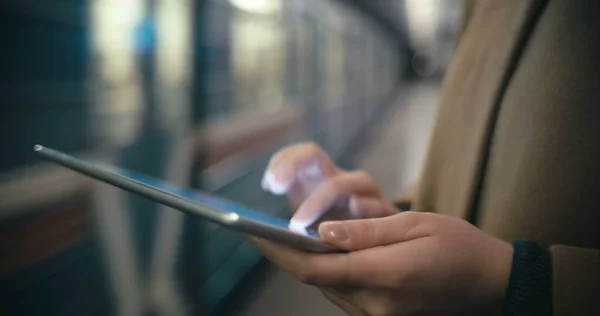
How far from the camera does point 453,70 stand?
80 cm

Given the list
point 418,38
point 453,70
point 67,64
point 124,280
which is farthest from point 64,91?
point 418,38

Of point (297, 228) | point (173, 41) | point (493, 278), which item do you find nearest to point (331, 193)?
point (297, 228)

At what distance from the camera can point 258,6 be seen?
323cm

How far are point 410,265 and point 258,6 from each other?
2.96 meters

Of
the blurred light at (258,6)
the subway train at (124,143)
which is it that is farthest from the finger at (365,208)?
the blurred light at (258,6)

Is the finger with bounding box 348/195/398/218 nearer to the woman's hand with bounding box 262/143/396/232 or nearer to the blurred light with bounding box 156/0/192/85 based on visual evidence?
the woman's hand with bounding box 262/143/396/232

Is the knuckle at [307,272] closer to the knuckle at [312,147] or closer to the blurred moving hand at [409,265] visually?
the blurred moving hand at [409,265]

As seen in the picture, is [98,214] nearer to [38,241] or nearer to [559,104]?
[38,241]

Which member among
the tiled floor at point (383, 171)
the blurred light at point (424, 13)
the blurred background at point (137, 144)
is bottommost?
the tiled floor at point (383, 171)

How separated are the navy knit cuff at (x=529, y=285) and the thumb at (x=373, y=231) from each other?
105 millimetres

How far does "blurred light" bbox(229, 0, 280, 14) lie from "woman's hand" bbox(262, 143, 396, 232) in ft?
7.30

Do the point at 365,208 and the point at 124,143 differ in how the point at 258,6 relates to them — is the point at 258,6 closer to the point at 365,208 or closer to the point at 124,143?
the point at 124,143

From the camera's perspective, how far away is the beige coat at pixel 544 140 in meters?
0.56

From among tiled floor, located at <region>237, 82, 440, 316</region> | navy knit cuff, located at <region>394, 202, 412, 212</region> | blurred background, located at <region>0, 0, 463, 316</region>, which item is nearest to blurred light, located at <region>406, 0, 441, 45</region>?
tiled floor, located at <region>237, 82, 440, 316</region>
